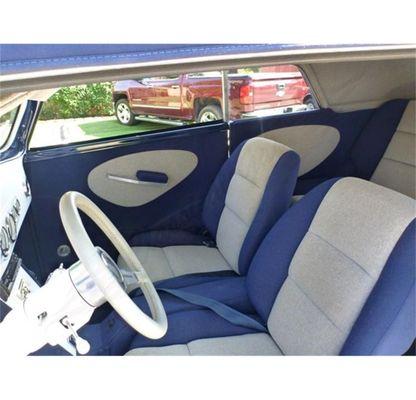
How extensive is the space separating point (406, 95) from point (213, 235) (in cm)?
139

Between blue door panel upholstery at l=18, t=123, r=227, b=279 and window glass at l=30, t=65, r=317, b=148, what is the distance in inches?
3.4

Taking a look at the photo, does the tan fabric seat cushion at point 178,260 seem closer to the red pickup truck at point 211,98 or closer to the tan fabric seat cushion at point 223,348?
the tan fabric seat cushion at point 223,348

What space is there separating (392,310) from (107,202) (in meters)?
1.61

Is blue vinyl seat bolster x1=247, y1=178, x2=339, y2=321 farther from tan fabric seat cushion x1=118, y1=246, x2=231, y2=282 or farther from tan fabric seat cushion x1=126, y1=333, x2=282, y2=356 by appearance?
tan fabric seat cushion x1=118, y1=246, x2=231, y2=282

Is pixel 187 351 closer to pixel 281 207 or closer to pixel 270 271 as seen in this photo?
pixel 270 271

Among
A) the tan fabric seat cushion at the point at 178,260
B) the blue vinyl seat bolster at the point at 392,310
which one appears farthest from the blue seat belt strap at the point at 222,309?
the blue vinyl seat bolster at the point at 392,310

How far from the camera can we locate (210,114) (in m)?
2.63

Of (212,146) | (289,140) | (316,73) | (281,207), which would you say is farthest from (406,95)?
(281,207)

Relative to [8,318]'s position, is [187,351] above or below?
below

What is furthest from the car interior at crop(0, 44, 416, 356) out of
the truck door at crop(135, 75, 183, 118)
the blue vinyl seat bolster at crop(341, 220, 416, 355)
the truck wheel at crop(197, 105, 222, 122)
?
the truck door at crop(135, 75, 183, 118)

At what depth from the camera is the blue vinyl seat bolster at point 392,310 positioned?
1040 mm

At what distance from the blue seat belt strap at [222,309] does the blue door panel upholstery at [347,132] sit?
1.07 meters

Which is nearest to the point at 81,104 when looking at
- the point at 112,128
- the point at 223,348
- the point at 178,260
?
the point at 112,128
